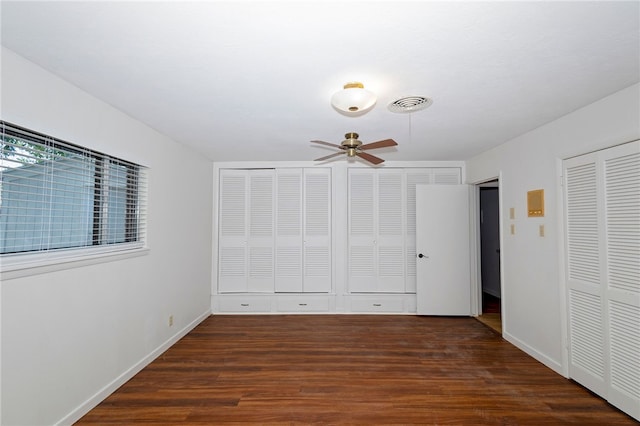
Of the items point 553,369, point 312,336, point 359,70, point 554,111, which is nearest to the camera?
point 359,70

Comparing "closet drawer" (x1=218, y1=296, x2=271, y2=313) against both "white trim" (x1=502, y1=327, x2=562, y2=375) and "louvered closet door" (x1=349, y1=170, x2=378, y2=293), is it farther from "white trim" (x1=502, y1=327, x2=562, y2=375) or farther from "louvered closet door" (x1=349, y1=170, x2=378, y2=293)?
"white trim" (x1=502, y1=327, x2=562, y2=375)

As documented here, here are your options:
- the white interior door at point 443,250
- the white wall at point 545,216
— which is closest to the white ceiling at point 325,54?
the white wall at point 545,216

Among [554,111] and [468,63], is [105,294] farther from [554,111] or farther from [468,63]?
[554,111]

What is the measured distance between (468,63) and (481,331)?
3.46m

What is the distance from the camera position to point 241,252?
180 inches

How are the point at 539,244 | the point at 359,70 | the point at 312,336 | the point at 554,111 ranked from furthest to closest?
1. the point at 312,336
2. the point at 539,244
3. the point at 554,111
4. the point at 359,70

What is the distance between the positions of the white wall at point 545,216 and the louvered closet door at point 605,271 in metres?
0.10

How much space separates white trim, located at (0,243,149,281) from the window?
36 millimetres

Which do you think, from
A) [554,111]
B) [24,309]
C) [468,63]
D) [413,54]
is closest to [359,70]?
[413,54]

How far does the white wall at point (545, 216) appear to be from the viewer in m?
2.23

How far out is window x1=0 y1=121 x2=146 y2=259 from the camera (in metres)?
1.69

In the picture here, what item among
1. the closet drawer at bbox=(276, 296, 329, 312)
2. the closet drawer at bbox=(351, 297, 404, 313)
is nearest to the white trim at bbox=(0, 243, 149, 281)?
the closet drawer at bbox=(276, 296, 329, 312)

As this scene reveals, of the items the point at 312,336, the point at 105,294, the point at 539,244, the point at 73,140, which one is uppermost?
the point at 73,140

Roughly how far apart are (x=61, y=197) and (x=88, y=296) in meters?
0.78
